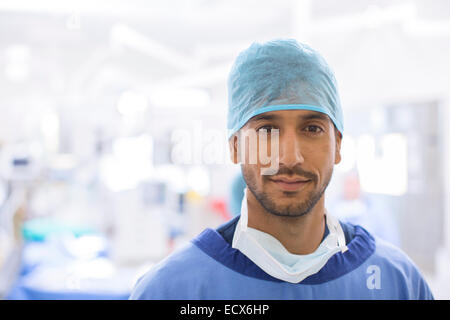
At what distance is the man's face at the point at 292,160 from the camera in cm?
63

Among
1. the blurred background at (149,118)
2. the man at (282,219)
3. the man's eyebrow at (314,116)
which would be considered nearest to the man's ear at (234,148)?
the man at (282,219)

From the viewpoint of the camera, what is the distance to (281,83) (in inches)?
26.1

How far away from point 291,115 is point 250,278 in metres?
0.29

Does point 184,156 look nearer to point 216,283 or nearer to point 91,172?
point 216,283

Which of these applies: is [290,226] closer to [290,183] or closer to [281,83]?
[290,183]

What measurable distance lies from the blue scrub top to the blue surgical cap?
0.23 m

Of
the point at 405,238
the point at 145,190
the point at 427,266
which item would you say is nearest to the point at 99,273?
the point at 145,190

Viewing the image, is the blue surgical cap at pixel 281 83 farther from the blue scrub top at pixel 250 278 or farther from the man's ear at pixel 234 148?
the blue scrub top at pixel 250 278

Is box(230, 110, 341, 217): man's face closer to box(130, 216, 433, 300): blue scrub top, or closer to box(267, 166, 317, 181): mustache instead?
box(267, 166, 317, 181): mustache

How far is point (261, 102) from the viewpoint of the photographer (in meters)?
0.66

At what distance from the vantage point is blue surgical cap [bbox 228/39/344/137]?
65cm

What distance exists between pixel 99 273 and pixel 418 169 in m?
2.61

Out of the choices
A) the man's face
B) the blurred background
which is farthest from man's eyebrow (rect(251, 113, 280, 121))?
the blurred background

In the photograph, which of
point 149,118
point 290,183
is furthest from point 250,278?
point 149,118
